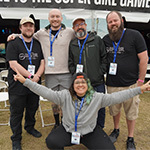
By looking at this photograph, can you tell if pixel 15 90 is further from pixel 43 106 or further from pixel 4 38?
pixel 4 38

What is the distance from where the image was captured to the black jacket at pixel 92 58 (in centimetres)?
241

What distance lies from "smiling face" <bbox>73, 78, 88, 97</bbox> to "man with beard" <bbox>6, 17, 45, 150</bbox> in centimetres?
68

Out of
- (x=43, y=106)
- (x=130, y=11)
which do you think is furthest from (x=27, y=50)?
(x=130, y=11)

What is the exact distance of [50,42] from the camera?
8.16ft

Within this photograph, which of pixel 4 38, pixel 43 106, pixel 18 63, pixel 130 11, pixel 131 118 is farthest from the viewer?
pixel 4 38

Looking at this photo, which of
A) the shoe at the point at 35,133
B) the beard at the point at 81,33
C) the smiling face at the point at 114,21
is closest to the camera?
the smiling face at the point at 114,21

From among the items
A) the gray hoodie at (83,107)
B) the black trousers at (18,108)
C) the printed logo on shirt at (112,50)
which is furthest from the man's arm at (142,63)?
the black trousers at (18,108)

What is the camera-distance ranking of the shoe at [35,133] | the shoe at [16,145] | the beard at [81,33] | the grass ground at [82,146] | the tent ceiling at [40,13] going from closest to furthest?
the beard at [81,33], the shoe at [16,145], the grass ground at [82,146], the shoe at [35,133], the tent ceiling at [40,13]

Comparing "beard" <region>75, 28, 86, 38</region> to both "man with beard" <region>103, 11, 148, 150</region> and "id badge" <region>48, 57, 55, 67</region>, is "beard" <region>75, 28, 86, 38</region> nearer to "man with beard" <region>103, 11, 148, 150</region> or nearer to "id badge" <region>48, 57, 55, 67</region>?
"man with beard" <region>103, 11, 148, 150</region>

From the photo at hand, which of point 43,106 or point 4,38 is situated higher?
point 4,38

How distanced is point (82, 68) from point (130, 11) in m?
3.84

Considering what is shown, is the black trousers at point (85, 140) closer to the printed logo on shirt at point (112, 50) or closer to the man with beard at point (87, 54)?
the man with beard at point (87, 54)

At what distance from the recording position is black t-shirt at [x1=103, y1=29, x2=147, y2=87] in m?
2.33

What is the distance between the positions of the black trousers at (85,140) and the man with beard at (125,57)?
64 cm
